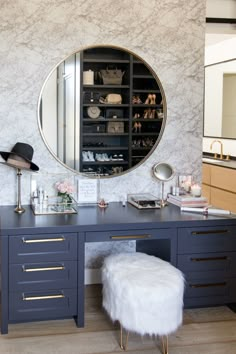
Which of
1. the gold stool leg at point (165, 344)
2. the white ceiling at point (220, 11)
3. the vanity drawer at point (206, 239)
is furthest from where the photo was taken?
the white ceiling at point (220, 11)

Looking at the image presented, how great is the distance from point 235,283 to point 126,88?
1.44m

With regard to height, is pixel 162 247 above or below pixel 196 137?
below

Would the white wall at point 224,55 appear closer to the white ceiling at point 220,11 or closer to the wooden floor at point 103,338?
the white ceiling at point 220,11

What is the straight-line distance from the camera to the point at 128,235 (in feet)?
8.62

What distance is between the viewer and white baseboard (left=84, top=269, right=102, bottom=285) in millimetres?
3301

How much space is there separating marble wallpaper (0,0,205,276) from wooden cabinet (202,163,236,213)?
5.49ft

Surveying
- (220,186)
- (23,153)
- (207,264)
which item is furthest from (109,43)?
(220,186)

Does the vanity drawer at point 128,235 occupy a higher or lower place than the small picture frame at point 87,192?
lower

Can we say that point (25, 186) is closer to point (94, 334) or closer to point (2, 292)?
point (2, 292)

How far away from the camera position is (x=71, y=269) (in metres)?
2.58

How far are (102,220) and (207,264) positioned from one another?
686 mm

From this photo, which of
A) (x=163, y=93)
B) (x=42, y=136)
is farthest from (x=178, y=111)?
(x=42, y=136)

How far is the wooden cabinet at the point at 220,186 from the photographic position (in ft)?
16.1

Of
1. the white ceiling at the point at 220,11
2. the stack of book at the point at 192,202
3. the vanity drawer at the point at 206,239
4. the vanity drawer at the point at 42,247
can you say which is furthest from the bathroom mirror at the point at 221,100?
the vanity drawer at the point at 42,247
